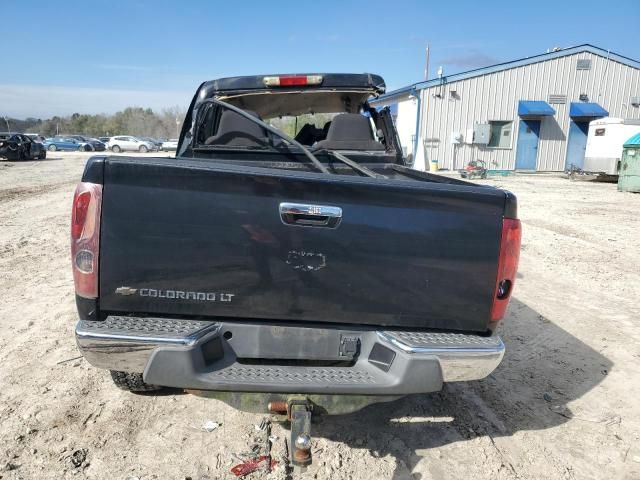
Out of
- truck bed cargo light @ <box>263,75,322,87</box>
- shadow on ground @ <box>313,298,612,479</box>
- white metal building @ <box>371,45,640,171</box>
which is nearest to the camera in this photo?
shadow on ground @ <box>313,298,612,479</box>

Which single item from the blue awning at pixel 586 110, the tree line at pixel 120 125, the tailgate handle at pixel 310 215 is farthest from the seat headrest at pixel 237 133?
the tree line at pixel 120 125

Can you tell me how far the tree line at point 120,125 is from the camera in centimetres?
7750

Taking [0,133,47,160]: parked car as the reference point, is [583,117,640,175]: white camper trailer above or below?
above

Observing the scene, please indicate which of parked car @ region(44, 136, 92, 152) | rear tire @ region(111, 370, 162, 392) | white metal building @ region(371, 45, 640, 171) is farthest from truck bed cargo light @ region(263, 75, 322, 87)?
parked car @ region(44, 136, 92, 152)

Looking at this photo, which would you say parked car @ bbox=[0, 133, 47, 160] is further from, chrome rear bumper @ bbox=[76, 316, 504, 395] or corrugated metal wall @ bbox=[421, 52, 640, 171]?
chrome rear bumper @ bbox=[76, 316, 504, 395]

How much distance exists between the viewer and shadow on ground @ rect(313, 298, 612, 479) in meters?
2.87

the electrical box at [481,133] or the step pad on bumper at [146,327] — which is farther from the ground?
the electrical box at [481,133]

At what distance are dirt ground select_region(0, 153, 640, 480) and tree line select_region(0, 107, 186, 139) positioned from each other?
77705 millimetres

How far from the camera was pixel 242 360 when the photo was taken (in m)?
2.29

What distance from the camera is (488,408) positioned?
3.26 metres

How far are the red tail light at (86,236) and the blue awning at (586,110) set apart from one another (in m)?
26.1

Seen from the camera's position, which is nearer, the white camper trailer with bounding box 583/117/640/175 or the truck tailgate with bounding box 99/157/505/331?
the truck tailgate with bounding box 99/157/505/331

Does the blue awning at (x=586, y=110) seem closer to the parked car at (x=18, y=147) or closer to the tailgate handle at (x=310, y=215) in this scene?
the tailgate handle at (x=310, y=215)

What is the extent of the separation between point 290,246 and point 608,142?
21.6 metres
